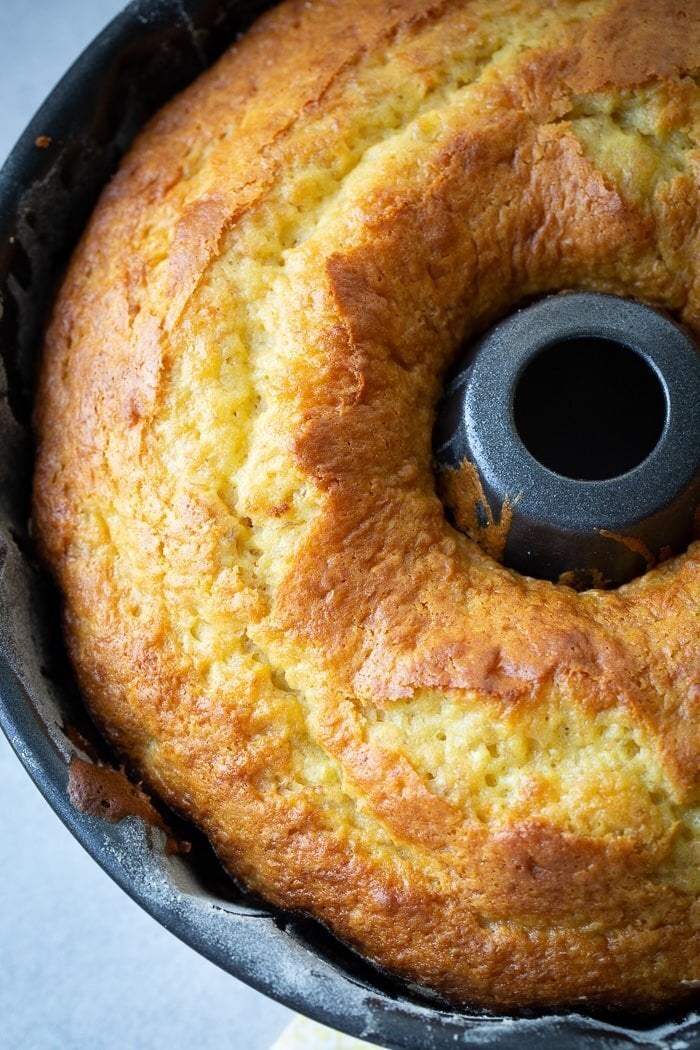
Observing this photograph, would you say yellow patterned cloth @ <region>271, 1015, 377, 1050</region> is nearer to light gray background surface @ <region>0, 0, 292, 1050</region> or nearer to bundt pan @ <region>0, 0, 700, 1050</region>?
light gray background surface @ <region>0, 0, 292, 1050</region>

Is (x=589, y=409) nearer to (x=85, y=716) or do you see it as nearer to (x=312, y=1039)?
(x=85, y=716)

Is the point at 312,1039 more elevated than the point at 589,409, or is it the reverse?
the point at 589,409

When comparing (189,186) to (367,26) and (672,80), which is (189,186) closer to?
(367,26)

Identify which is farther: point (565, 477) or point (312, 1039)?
point (312, 1039)

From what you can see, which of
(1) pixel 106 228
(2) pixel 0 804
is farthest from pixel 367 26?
(2) pixel 0 804

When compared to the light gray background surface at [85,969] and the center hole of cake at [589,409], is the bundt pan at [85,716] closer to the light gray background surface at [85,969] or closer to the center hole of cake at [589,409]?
the light gray background surface at [85,969]

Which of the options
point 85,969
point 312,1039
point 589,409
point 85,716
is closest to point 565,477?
point 589,409

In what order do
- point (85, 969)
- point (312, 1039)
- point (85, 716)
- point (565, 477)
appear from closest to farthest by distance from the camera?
point (565, 477), point (85, 716), point (312, 1039), point (85, 969)

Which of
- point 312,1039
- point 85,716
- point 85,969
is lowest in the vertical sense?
point 312,1039
